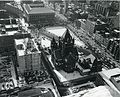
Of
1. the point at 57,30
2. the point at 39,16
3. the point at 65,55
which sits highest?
the point at 39,16

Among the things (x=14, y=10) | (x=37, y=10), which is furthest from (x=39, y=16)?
(x=14, y=10)

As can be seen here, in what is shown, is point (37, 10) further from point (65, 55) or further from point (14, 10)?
point (65, 55)

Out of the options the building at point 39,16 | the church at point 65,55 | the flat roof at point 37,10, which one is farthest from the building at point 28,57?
the flat roof at point 37,10

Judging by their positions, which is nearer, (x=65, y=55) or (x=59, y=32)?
(x=65, y=55)

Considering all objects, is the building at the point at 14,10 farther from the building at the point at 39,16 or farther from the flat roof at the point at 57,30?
the flat roof at the point at 57,30

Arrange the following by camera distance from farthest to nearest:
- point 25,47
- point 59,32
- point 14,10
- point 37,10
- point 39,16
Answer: point 14,10, point 37,10, point 39,16, point 59,32, point 25,47

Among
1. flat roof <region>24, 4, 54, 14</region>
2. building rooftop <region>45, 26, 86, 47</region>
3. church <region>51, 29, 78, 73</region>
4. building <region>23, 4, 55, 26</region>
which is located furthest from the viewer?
flat roof <region>24, 4, 54, 14</region>

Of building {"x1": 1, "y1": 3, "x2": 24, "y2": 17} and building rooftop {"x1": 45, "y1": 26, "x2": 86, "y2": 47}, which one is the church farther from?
building {"x1": 1, "y1": 3, "x2": 24, "y2": 17}

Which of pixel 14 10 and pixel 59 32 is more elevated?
pixel 14 10

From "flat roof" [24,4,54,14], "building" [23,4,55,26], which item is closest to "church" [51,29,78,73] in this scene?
"building" [23,4,55,26]
